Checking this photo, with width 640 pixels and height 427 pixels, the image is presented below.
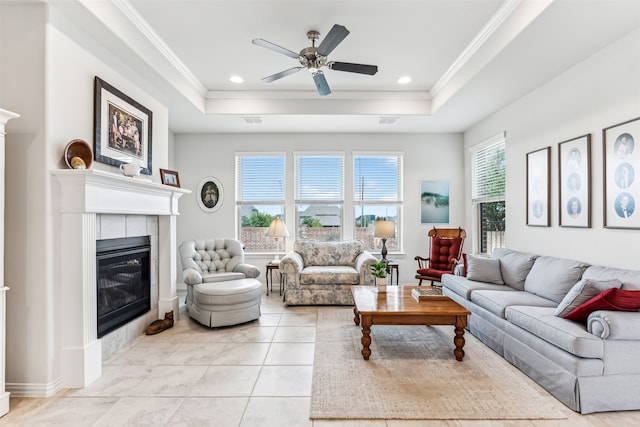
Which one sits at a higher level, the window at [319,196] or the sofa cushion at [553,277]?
the window at [319,196]

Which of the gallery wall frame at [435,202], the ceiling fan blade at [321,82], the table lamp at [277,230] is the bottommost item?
the table lamp at [277,230]

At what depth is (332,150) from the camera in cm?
600

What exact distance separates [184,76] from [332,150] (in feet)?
8.91

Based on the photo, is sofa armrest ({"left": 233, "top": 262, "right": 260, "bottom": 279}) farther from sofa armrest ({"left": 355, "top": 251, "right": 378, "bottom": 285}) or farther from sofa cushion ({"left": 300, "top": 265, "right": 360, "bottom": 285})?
sofa armrest ({"left": 355, "top": 251, "right": 378, "bottom": 285})

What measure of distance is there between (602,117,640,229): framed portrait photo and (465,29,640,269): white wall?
7 cm

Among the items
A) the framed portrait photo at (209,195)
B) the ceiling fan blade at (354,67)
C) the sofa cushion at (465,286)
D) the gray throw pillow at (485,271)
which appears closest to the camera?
the ceiling fan blade at (354,67)

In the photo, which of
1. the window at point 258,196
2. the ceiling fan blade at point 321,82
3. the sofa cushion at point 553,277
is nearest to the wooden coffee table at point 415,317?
the sofa cushion at point 553,277

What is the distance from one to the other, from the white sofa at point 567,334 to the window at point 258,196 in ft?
11.8

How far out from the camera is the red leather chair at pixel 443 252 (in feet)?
16.5

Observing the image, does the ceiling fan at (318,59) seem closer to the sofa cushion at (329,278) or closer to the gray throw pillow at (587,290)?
the gray throw pillow at (587,290)

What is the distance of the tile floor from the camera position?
81.9 inches

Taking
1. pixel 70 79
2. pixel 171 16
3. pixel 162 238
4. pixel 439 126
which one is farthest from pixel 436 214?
pixel 70 79

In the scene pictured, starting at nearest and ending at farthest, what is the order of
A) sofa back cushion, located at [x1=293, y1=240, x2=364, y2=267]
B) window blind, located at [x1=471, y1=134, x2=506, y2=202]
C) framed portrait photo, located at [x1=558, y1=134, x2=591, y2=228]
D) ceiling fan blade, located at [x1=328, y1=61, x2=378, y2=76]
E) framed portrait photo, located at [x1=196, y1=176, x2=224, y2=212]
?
ceiling fan blade, located at [x1=328, y1=61, x2=378, y2=76] < framed portrait photo, located at [x1=558, y1=134, x2=591, y2=228] < window blind, located at [x1=471, y1=134, x2=506, y2=202] < sofa back cushion, located at [x1=293, y1=240, x2=364, y2=267] < framed portrait photo, located at [x1=196, y1=176, x2=224, y2=212]

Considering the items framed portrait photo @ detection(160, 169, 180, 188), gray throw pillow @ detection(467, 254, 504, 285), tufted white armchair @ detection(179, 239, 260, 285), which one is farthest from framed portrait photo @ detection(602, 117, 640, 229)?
framed portrait photo @ detection(160, 169, 180, 188)
